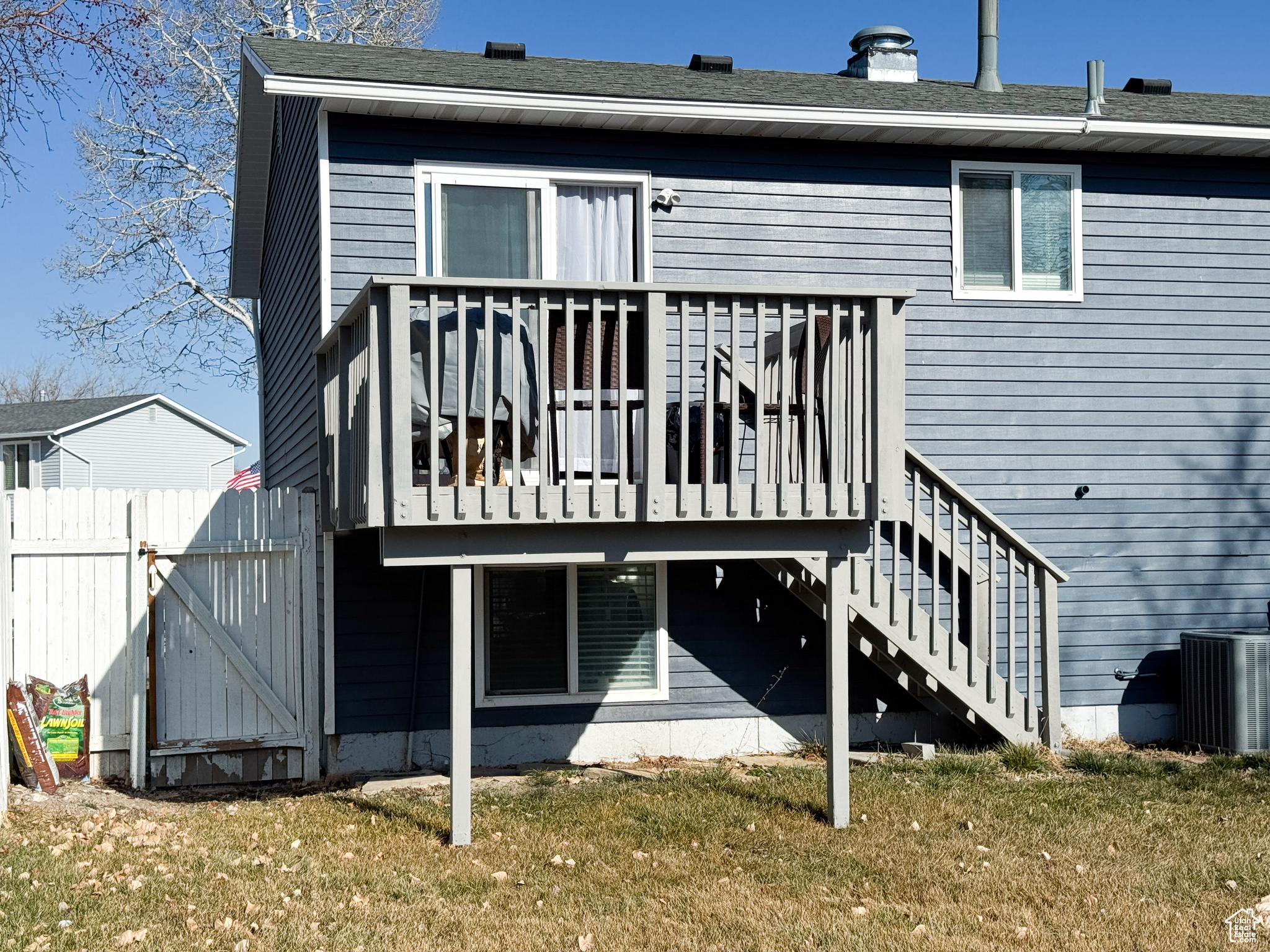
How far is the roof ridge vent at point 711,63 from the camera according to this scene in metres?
10.5

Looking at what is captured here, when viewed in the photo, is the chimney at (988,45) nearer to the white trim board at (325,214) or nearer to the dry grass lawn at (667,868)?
the white trim board at (325,214)

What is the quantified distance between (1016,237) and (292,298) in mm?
6057

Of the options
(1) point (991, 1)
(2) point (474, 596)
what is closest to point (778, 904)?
(2) point (474, 596)

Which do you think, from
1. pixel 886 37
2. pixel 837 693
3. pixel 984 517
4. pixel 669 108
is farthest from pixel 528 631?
pixel 886 37

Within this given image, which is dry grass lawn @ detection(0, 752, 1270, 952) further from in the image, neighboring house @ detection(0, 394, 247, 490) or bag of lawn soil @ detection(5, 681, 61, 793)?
neighboring house @ detection(0, 394, 247, 490)

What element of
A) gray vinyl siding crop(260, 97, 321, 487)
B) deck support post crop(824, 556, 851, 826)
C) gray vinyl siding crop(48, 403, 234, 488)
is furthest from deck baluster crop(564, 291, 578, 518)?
gray vinyl siding crop(48, 403, 234, 488)

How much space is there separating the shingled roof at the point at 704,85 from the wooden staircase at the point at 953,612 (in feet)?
9.61

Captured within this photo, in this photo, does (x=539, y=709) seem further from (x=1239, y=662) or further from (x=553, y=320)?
(x=1239, y=662)

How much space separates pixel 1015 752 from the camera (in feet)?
26.8

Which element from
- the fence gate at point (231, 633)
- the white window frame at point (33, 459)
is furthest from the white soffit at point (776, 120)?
the white window frame at point (33, 459)

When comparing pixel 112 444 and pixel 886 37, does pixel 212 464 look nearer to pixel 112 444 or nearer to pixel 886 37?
pixel 112 444

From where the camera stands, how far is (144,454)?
37.7 m

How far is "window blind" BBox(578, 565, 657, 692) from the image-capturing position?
887 cm

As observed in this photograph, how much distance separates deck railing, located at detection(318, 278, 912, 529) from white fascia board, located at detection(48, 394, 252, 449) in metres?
30.9
